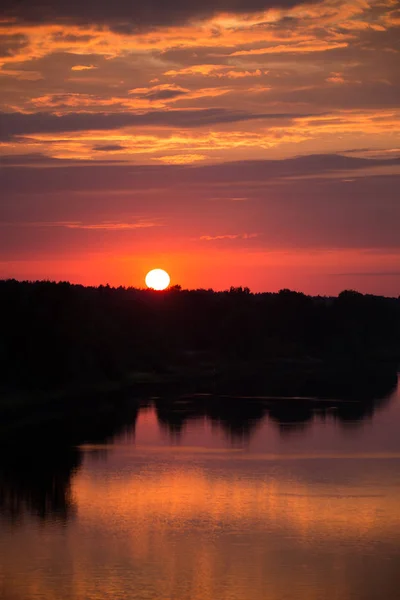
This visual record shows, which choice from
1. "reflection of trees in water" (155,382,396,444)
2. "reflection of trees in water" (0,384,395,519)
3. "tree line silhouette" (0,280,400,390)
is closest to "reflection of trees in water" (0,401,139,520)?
"reflection of trees in water" (0,384,395,519)

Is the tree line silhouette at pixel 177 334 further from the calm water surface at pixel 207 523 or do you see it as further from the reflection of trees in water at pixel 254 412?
the calm water surface at pixel 207 523

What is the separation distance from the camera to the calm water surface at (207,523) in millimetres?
26094

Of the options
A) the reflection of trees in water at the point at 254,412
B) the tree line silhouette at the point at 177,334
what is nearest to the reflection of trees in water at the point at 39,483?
the reflection of trees in water at the point at 254,412

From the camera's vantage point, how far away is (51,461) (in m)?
47.2

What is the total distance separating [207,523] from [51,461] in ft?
51.2

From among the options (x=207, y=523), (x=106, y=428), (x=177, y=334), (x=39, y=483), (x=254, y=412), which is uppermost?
(x=177, y=334)

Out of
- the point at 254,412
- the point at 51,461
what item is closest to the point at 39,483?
the point at 51,461

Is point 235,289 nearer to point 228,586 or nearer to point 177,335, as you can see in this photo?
point 177,335

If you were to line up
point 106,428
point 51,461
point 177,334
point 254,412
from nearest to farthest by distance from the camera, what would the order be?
point 51,461 → point 106,428 → point 254,412 → point 177,334

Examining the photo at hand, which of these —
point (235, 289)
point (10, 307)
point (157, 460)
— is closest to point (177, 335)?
point (235, 289)

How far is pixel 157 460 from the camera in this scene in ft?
157

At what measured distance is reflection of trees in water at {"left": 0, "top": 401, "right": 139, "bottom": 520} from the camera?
120 feet

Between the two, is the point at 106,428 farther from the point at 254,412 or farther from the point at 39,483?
the point at 39,483

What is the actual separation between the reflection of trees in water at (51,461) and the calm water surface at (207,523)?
0.46ft
